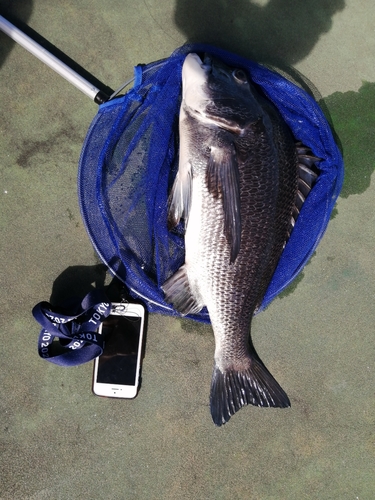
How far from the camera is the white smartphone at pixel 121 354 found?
216 centimetres

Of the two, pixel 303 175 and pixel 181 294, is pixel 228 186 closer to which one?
pixel 303 175

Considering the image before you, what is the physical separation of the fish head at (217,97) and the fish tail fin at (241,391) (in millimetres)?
1223

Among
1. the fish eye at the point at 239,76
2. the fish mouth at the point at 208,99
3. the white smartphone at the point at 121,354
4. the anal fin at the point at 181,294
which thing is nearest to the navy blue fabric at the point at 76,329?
the white smartphone at the point at 121,354

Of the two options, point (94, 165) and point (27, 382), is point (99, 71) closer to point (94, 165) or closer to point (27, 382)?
point (94, 165)

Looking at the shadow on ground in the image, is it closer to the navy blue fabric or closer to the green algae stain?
the green algae stain

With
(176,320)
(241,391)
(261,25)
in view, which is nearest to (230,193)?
(176,320)

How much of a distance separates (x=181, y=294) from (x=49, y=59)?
143cm

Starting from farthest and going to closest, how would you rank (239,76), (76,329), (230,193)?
(76,329), (239,76), (230,193)

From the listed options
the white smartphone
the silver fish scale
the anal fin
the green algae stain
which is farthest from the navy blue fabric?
the green algae stain

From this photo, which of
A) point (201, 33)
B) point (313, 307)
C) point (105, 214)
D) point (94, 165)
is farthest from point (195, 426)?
point (201, 33)

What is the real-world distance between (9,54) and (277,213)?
1.76m

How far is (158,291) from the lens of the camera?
2021 millimetres

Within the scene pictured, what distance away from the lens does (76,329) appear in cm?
207

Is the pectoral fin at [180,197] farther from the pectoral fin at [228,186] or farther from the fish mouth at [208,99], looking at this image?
the fish mouth at [208,99]
